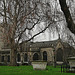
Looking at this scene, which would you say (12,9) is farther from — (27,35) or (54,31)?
(54,31)

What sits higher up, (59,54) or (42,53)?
(42,53)

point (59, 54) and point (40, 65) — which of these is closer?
point (40, 65)

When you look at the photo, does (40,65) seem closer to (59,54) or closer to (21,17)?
(21,17)

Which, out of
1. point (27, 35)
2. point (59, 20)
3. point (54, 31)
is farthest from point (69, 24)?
point (27, 35)

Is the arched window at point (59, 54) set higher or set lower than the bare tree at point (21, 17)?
lower

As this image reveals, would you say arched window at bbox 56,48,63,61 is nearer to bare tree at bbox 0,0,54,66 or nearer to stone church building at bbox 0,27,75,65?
stone church building at bbox 0,27,75,65

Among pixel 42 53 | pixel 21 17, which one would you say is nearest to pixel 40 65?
pixel 21 17

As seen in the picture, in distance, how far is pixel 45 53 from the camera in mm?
48594

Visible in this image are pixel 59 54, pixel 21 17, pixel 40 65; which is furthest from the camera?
pixel 59 54

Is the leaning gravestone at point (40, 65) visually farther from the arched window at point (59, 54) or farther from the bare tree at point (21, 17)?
the arched window at point (59, 54)

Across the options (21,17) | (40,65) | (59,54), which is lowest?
(40,65)

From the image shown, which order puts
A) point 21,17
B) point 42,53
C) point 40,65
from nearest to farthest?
1. point 40,65
2. point 21,17
3. point 42,53

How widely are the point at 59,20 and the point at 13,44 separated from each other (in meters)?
9.24

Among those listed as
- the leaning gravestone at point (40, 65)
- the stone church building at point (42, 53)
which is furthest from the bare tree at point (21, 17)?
the stone church building at point (42, 53)
